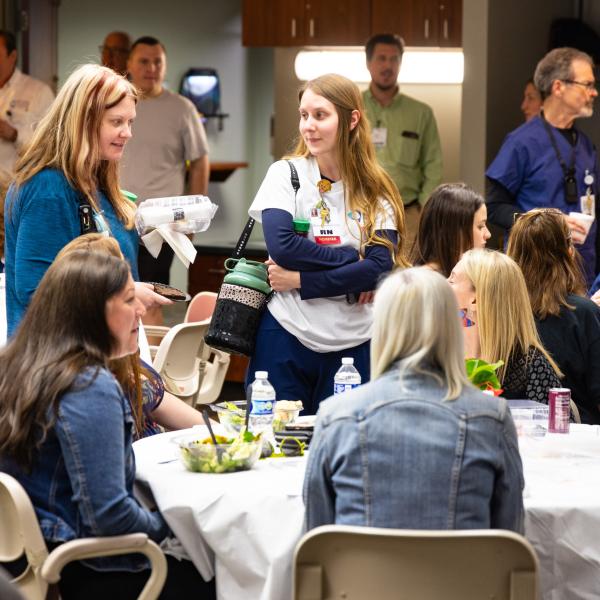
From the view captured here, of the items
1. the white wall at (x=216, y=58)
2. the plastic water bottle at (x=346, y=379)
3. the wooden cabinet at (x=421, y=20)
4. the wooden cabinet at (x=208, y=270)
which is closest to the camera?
the plastic water bottle at (x=346, y=379)

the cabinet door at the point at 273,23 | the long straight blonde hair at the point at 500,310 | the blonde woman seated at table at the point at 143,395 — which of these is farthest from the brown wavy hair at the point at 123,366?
the cabinet door at the point at 273,23

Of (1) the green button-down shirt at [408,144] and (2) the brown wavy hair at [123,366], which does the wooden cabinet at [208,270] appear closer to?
(1) the green button-down shirt at [408,144]

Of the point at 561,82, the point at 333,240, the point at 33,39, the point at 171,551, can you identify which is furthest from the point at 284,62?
the point at 171,551

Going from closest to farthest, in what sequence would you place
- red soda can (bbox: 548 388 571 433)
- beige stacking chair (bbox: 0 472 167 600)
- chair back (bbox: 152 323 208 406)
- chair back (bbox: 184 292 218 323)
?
beige stacking chair (bbox: 0 472 167 600) < red soda can (bbox: 548 388 571 433) < chair back (bbox: 152 323 208 406) < chair back (bbox: 184 292 218 323)

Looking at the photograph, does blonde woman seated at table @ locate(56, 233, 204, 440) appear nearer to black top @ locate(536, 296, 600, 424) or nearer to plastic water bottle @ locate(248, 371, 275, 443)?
plastic water bottle @ locate(248, 371, 275, 443)

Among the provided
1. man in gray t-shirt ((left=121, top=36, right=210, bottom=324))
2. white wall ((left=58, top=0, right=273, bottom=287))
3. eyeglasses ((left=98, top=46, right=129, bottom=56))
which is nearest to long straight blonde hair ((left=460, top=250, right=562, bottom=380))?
man in gray t-shirt ((left=121, top=36, right=210, bottom=324))

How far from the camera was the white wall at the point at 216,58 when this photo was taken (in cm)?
1123

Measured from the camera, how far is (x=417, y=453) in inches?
97.9

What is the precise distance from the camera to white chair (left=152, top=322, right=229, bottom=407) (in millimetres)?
5281

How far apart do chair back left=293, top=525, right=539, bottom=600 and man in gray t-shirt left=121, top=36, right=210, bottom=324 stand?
5.19 metres

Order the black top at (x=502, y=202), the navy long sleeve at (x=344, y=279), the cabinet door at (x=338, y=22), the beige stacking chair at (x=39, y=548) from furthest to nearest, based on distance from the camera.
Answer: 1. the cabinet door at (x=338, y=22)
2. the black top at (x=502, y=202)
3. the navy long sleeve at (x=344, y=279)
4. the beige stacking chair at (x=39, y=548)

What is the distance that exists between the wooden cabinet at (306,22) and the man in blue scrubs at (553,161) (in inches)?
121

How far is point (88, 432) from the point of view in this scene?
2693 mm

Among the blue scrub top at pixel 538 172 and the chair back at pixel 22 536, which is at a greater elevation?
the blue scrub top at pixel 538 172
